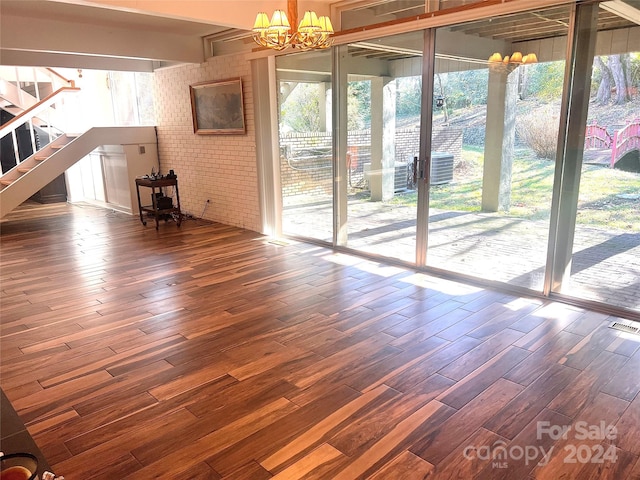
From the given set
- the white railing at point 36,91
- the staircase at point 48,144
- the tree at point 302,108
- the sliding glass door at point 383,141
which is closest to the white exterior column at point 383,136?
the sliding glass door at point 383,141

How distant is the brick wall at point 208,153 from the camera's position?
659 centimetres

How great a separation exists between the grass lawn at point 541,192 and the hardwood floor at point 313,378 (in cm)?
75

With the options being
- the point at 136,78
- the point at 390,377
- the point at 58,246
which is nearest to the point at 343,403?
the point at 390,377

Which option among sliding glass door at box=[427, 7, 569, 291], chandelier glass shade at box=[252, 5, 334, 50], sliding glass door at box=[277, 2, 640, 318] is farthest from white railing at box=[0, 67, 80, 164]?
sliding glass door at box=[427, 7, 569, 291]

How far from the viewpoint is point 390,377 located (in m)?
2.86

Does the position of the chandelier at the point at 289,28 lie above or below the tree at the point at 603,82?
above

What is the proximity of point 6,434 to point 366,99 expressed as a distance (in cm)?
441

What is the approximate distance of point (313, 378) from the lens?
287 centimetres

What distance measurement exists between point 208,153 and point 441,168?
4.03 meters

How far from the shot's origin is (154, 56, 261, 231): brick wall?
6594 mm

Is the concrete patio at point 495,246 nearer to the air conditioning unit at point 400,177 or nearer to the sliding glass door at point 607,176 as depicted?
the sliding glass door at point 607,176

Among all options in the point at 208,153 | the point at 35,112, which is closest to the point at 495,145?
the point at 208,153

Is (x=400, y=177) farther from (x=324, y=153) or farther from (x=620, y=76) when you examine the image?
(x=620, y=76)

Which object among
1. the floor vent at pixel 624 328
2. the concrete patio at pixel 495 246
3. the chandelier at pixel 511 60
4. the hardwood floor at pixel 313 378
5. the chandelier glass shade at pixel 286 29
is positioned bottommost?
the hardwood floor at pixel 313 378
